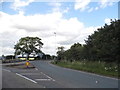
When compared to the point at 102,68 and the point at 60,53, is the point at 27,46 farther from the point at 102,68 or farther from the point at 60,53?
the point at 102,68

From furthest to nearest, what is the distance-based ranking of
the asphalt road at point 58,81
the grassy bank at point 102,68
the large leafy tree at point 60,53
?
1. the large leafy tree at point 60,53
2. the grassy bank at point 102,68
3. the asphalt road at point 58,81

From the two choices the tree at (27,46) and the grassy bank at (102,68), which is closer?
the grassy bank at (102,68)

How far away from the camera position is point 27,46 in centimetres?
Answer: 12925

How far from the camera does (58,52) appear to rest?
339 feet

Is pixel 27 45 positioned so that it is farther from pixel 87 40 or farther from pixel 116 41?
pixel 116 41

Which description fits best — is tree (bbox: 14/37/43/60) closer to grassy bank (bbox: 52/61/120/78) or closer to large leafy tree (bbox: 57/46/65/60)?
large leafy tree (bbox: 57/46/65/60)

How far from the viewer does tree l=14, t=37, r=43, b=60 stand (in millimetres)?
126994

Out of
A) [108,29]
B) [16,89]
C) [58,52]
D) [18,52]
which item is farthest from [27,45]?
[16,89]

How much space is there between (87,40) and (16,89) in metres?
44.2

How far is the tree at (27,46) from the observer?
417ft

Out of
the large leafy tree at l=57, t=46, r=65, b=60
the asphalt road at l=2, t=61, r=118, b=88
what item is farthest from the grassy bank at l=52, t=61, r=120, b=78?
the large leafy tree at l=57, t=46, r=65, b=60

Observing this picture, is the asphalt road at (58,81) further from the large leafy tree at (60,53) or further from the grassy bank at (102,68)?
the large leafy tree at (60,53)

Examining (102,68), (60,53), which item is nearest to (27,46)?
(60,53)

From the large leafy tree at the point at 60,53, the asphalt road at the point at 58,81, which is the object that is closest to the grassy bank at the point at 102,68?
the asphalt road at the point at 58,81
